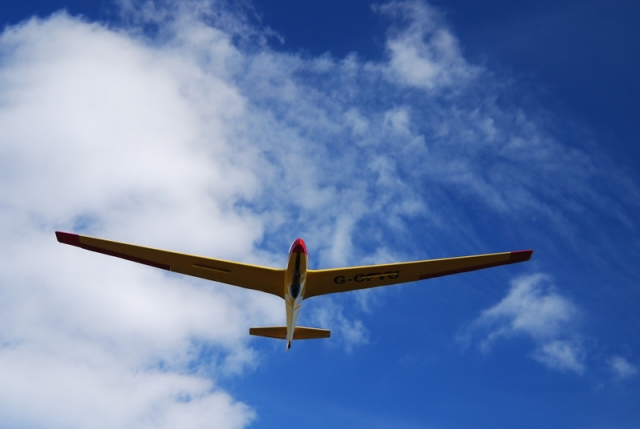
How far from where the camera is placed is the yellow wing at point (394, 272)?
94.8ft

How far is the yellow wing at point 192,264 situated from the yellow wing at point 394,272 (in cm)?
224

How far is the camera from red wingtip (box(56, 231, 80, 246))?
28.1m

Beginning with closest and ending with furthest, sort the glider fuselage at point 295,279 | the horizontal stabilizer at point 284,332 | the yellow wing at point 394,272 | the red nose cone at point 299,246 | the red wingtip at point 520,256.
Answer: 1. the red nose cone at point 299,246
2. the glider fuselage at point 295,279
3. the yellow wing at point 394,272
4. the red wingtip at point 520,256
5. the horizontal stabilizer at point 284,332

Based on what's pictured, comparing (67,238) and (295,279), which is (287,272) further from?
(67,238)

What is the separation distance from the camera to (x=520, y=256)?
29328mm

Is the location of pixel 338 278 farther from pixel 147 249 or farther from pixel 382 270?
pixel 147 249

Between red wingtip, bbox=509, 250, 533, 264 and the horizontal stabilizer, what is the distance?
12343 millimetres

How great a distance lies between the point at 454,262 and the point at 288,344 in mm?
11238

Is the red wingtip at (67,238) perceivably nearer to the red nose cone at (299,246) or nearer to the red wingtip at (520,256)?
the red nose cone at (299,246)

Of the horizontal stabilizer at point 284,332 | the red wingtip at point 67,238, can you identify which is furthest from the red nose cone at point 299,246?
the red wingtip at point 67,238

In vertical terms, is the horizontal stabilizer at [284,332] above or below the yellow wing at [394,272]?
below

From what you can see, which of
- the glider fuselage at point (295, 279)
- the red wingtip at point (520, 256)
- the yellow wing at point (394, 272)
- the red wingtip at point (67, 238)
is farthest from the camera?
the red wingtip at point (520, 256)

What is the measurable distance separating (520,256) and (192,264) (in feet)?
59.1

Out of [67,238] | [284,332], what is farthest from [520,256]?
[67,238]
